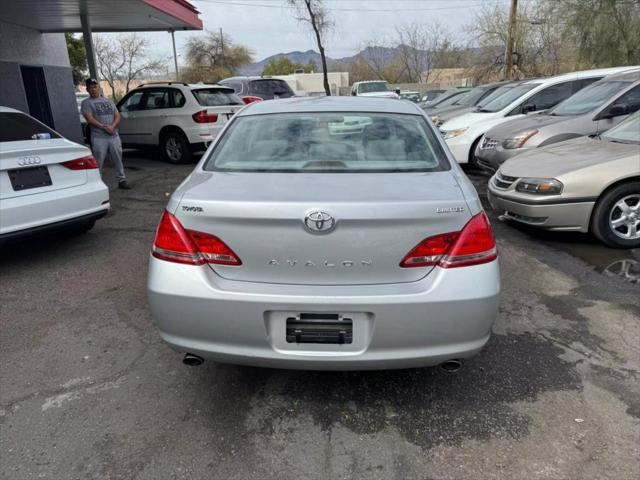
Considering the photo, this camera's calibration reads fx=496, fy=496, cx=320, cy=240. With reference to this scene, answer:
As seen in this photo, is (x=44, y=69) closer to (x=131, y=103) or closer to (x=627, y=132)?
(x=131, y=103)

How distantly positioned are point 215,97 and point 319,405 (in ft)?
30.4

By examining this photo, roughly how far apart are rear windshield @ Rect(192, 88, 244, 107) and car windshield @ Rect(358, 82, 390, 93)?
12591 millimetres

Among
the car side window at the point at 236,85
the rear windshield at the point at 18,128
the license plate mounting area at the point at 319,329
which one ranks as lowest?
the license plate mounting area at the point at 319,329

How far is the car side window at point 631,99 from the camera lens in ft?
21.3

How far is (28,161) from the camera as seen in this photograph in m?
4.43

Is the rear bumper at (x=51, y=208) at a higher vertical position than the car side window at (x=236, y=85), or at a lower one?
lower

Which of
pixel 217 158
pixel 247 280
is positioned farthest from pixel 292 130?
pixel 247 280

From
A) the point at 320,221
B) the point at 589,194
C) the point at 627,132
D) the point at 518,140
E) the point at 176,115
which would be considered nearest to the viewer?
the point at 320,221

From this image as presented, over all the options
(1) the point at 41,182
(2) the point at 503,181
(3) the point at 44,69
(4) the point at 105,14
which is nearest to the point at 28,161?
(1) the point at 41,182

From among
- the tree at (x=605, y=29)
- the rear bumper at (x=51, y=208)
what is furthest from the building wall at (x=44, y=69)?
the tree at (x=605, y=29)

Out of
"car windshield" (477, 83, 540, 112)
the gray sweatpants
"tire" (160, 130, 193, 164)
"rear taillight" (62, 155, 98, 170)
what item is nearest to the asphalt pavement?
"rear taillight" (62, 155, 98, 170)

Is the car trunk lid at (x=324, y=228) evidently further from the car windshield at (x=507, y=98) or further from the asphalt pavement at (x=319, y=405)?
the car windshield at (x=507, y=98)

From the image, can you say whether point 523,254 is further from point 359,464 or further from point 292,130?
point 359,464

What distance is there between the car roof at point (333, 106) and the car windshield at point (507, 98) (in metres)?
7.03
